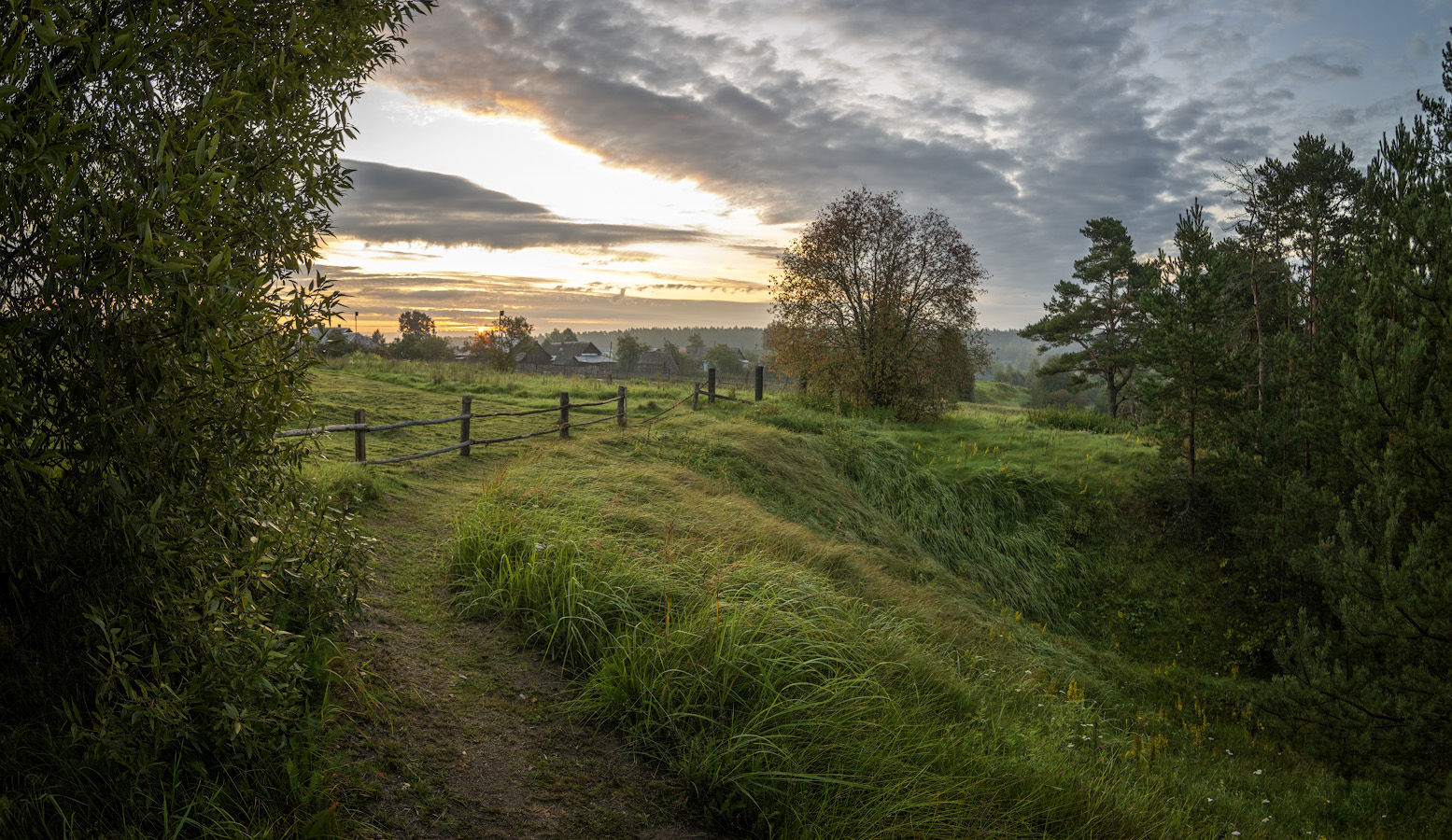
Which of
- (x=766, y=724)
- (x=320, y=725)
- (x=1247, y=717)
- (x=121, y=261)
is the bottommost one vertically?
(x=1247, y=717)

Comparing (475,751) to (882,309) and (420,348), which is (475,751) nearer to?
(882,309)

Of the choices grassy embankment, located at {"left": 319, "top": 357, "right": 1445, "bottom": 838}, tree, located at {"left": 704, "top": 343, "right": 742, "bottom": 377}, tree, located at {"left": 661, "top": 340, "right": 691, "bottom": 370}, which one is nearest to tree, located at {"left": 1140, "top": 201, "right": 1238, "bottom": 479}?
grassy embankment, located at {"left": 319, "top": 357, "right": 1445, "bottom": 838}

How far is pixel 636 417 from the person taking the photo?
635 inches

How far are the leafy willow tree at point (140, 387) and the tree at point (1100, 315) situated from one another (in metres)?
29.4

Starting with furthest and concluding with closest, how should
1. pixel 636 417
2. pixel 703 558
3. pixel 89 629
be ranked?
1. pixel 636 417
2. pixel 703 558
3. pixel 89 629

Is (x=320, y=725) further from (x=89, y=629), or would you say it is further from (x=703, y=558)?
(x=703, y=558)

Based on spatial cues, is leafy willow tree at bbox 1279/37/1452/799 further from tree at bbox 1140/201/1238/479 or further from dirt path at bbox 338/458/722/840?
dirt path at bbox 338/458/722/840

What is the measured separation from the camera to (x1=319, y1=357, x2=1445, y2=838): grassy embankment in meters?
3.62

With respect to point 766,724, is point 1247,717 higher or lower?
lower

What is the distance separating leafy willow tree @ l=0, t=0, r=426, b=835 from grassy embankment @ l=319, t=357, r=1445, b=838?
6.50 feet

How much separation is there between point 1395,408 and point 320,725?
377 inches

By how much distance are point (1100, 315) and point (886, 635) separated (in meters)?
28.1

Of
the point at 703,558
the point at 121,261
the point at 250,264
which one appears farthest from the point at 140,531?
the point at 703,558

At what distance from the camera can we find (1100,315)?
28375 millimetres
